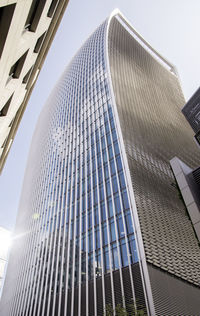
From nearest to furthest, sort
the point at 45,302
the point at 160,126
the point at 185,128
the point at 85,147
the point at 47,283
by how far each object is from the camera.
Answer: the point at 45,302
the point at 47,283
the point at 85,147
the point at 160,126
the point at 185,128

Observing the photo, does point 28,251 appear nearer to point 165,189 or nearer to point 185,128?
point 165,189

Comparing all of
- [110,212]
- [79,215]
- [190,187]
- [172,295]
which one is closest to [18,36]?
[190,187]

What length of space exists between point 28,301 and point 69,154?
33572 mm

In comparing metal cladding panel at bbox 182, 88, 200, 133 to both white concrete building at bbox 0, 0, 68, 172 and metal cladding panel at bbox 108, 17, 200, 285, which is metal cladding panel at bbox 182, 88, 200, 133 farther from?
white concrete building at bbox 0, 0, 68, 172

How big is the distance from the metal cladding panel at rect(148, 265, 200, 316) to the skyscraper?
0.41ft

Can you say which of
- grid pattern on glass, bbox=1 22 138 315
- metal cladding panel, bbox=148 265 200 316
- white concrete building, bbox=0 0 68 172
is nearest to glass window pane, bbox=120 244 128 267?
grid pattern on glass, bbox=1 22 138 315

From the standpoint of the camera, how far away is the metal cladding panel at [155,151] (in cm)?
3000

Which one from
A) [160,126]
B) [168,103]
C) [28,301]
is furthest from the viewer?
[168,103]

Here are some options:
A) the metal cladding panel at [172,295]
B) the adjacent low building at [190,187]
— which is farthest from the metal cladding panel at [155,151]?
the adjacent low building at [190,187]

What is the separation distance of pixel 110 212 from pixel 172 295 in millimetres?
13817

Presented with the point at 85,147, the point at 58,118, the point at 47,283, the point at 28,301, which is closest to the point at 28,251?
the point at 28,301

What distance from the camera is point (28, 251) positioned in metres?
59.4

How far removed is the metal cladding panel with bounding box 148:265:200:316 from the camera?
23188 millimetres

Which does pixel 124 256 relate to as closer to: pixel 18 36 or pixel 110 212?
pixel 110 212
